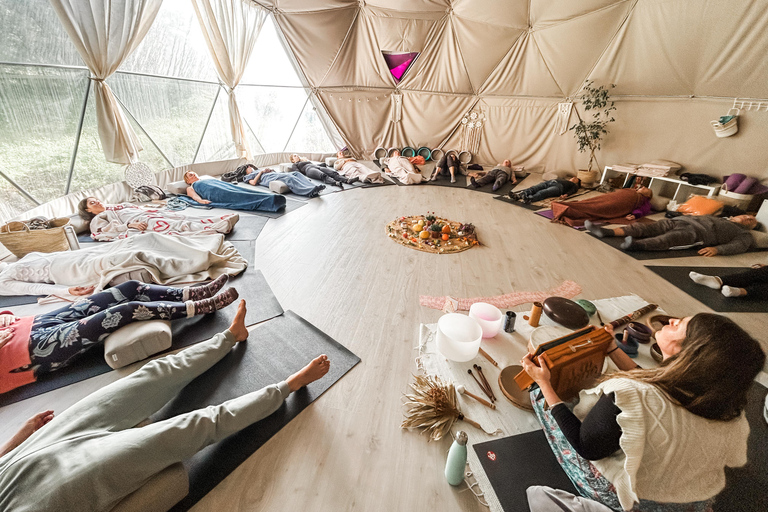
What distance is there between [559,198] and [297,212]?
460cm

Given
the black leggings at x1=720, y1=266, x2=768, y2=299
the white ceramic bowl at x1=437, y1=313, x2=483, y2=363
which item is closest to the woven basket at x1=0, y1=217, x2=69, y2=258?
the white ceramic bowl at x1=437, y1=313, x2=483, y2=363

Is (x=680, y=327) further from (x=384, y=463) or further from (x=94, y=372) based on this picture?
Answer: (x=94, y=372)

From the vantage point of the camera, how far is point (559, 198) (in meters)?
5.75

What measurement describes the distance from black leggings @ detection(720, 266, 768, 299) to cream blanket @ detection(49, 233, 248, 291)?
15.5 ft

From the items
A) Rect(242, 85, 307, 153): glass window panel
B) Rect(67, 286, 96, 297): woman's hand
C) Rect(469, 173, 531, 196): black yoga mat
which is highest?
Rect(242, 85, 307, 153): glass window panel

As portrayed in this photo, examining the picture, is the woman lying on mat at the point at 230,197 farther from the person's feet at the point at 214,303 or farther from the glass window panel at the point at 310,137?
the glass window panel at the point at 310,137

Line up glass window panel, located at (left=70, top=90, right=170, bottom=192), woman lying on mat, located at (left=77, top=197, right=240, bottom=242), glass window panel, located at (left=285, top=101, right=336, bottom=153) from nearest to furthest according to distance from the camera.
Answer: woman lying on mat, located at (left=77, top=197, right=240, bottom=242)
glass window panel, located at (left=70, top=90, right=170, bottom=192)
glass window panel, located at (left=285, top=101, right=336, bottom=153)

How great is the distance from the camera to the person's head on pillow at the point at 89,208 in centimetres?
364

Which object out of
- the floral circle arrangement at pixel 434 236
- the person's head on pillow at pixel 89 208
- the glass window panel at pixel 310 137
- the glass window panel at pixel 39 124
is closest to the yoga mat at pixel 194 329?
the floral circle arrangement at pixel 434 236

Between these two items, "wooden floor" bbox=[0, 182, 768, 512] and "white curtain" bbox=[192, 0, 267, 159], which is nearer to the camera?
"wooden floor" bbox=[0, 182, 768, 512]

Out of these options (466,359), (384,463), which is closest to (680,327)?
(466,359)

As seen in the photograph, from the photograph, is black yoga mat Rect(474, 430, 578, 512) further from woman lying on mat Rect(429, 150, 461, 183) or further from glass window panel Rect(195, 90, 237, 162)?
glass window panel Rect(195, 90, 237, 162)

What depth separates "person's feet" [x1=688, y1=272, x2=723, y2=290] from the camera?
10.0 ft

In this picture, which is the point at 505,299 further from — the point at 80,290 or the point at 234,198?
the point at 234,198
